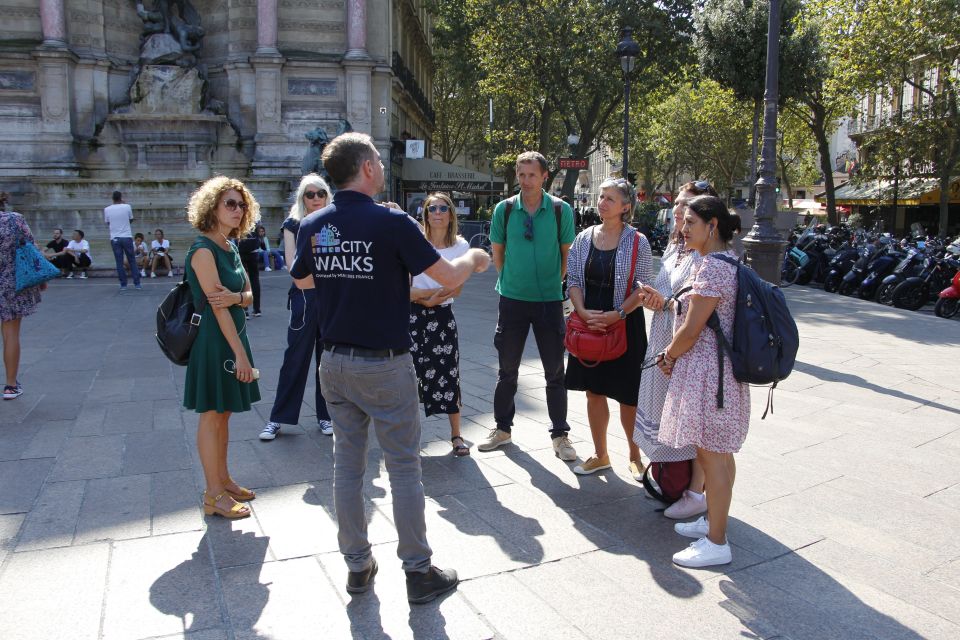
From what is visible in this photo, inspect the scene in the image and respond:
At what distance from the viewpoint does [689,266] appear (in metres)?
3.93

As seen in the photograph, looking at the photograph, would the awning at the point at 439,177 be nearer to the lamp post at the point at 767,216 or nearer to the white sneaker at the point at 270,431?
the lamp post at the point at 767,216

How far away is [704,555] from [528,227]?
7.83ft

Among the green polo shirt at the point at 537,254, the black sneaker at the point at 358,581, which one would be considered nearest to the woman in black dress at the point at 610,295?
→ the green polo shirt at the point at 537,254

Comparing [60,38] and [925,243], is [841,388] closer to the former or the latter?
[925,243]

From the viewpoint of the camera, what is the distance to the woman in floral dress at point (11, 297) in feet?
21.5

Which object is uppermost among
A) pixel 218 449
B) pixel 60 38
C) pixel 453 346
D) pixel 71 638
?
pixel 60 38

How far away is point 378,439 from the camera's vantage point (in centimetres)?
313

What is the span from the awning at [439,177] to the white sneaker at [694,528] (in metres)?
31.2

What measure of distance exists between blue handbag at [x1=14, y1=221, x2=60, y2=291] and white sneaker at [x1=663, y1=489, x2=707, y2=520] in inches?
216

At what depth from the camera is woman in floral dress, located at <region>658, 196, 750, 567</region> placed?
349 centimetres

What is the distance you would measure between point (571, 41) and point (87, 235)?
15.9 metres

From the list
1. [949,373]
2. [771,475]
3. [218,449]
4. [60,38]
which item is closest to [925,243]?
[949,373]

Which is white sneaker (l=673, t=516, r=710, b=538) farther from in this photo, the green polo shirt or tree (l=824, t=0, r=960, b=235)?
tree (l=824, t=0, r=960, b=235)

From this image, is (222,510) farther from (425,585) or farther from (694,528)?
(694,528)
